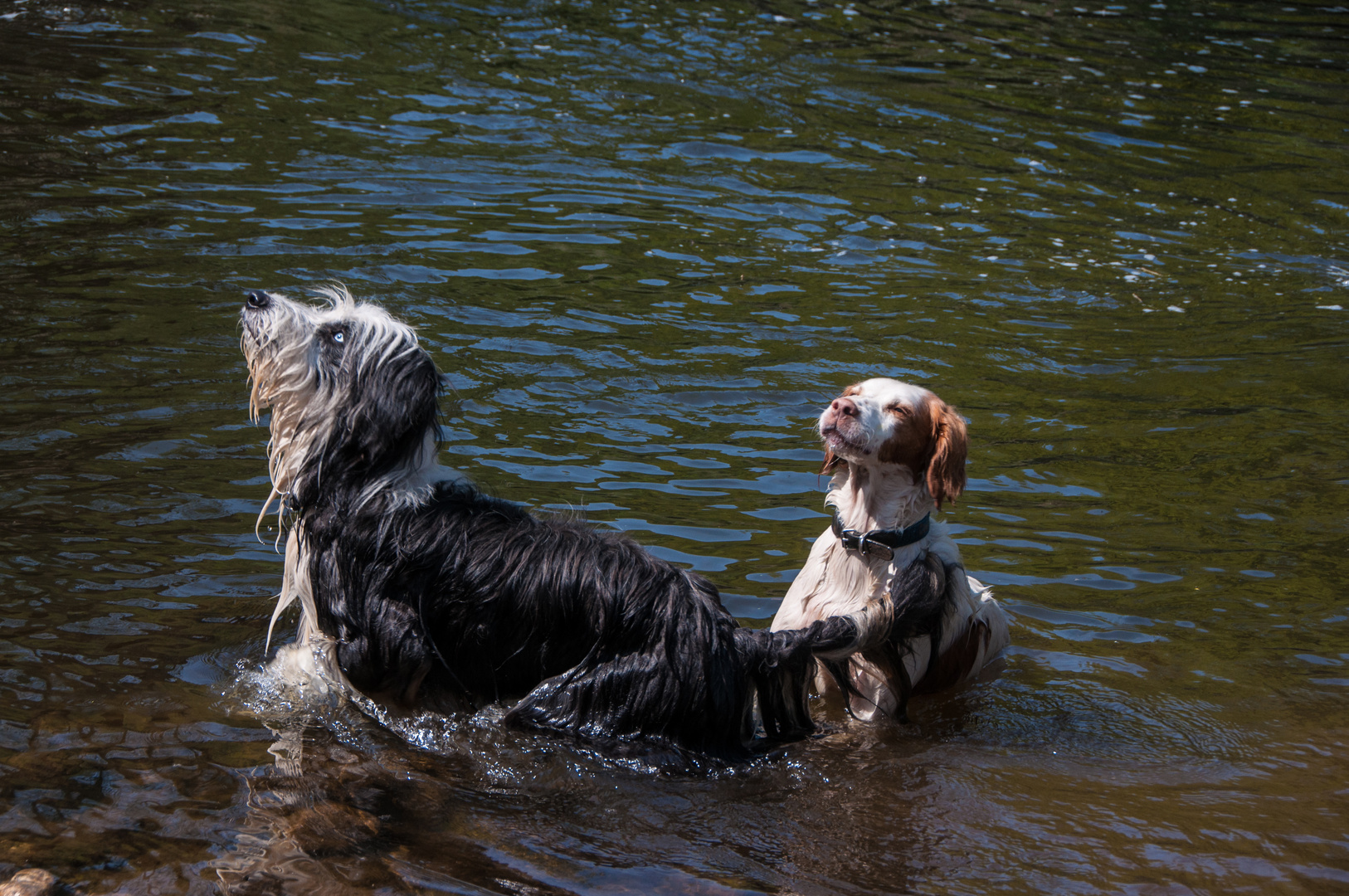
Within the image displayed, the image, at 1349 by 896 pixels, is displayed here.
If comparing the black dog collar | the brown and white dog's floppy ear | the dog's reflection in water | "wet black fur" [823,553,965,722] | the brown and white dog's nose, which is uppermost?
the brown and white dog's nose

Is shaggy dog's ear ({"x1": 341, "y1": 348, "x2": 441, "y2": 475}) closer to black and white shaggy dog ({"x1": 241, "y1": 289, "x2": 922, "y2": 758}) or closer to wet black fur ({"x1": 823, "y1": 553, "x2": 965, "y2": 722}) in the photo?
black and white shaggy dog ({"x1": 241, "y1": 289, "x2": 922, "y2": 758})

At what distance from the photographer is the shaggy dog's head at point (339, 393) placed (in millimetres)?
4207

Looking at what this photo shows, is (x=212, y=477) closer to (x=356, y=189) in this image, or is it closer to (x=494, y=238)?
(x=494, y=238)

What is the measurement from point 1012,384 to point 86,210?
6439 mm

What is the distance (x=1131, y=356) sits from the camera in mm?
8430

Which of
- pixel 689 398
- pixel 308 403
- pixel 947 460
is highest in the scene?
pixel 308 403

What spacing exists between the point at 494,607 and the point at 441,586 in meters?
0.19

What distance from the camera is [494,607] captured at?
166 inches

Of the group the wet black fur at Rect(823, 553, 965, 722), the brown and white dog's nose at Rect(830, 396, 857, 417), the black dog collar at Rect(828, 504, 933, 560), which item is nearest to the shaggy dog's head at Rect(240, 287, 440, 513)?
the brown and white dog's nose at Rect(830, 396, 857, 417)

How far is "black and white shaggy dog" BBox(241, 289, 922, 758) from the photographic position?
420 cm

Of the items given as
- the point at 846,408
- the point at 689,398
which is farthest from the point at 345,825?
the point at 689,398

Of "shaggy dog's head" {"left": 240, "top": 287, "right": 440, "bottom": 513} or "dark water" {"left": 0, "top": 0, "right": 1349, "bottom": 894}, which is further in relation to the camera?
"shaggy dog's head" {"left": 240, "top": 287, "right": 440, "bottom": 513}

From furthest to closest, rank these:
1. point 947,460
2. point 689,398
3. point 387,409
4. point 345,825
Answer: point 689,398 → point 947,460 → point 387,409 → point 345,825

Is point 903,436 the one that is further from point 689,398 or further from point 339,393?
point 689,398
